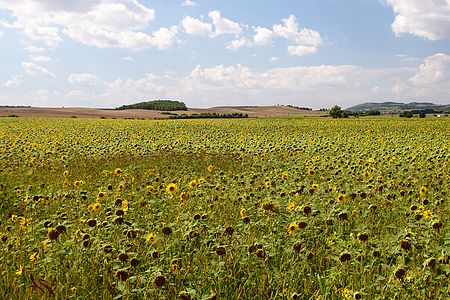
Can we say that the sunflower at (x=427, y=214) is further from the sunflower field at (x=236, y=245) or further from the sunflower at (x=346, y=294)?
the sunflower at (x=346, y=294)

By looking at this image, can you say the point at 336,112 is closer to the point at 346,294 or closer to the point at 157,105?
the point at 157,105

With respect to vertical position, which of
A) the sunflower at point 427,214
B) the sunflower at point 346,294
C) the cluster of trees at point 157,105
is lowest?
the sunflower at point 346,294

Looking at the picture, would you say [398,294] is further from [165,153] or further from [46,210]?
[165,153]

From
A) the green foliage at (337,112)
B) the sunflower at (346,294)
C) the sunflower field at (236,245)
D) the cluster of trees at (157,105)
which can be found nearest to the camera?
the sunflower at (346,294)

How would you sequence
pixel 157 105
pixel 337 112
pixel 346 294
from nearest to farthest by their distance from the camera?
1. pixel 346 294
2. pixel 337 112
3. pixel 157 105

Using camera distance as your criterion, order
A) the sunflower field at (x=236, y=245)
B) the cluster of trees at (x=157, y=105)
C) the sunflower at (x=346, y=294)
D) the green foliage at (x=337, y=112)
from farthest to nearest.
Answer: the cluster of trees at (x=157, y=105) < the green foliage at (x=337, y=112) < the sunflower field at (x=236, y=245) < the sunflower at (x=346, y=294)

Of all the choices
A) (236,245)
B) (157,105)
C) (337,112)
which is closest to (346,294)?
(236,245)

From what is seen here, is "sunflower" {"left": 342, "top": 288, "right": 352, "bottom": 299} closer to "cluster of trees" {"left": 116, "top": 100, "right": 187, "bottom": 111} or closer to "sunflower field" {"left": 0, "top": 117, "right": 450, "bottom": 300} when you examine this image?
"sunflower field" {"left": 0, "top": 117, "right": 450, "bottom": 300}

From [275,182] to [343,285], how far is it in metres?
→ 4.30

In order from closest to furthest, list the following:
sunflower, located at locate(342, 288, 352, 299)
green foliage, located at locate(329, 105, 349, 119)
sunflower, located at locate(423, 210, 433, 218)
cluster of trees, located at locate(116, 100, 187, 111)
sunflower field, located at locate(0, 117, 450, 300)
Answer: sunflower, located at locate(342, 288, 352, 299)
sunflower field, located at locate(0, 117, 450, 300)
sunflower, located at locate(423, 210, 433, 218)
green foliage, located at locate(329, 105, 349, 119)
cluster of trees, located at locate(116, 100, 187, 111)

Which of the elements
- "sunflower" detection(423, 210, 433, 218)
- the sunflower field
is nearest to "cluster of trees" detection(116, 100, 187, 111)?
the sunflower field

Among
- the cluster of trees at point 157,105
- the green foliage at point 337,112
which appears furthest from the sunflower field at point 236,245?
the cluster of trees at point 157,105

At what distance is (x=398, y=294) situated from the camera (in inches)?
133

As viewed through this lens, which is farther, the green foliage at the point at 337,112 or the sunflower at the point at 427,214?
the green foliage at the point at 337,112
